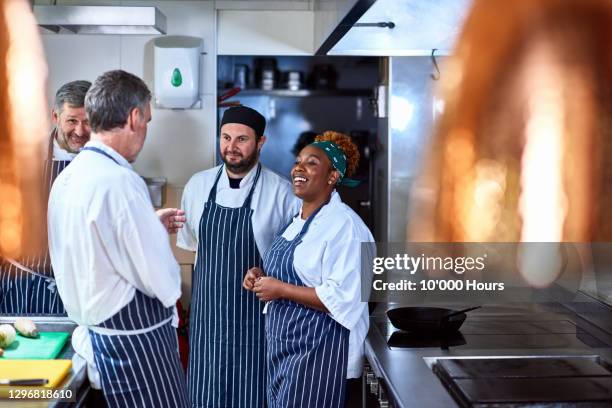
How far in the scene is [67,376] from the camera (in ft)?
5.77

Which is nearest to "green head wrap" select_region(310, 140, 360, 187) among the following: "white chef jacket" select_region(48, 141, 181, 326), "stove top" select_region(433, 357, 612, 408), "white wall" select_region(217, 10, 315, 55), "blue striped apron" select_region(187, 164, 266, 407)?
"blue striped apron" select_region(187, 164, 266, 407)

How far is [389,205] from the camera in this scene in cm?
356

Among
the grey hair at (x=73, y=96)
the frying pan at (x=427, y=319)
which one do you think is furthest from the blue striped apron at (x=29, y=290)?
the frying pan at (x=427, y=319)

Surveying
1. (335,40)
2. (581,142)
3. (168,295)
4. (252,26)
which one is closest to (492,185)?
(581,142)

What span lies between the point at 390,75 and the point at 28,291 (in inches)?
70.0

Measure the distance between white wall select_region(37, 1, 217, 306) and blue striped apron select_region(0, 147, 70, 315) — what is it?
111 centimetres

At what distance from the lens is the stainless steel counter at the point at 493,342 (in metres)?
1.90

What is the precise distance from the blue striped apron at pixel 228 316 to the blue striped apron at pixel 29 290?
0.53 m

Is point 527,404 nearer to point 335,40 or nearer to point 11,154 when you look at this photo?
point 335,40

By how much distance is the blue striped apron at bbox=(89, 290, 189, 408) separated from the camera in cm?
183

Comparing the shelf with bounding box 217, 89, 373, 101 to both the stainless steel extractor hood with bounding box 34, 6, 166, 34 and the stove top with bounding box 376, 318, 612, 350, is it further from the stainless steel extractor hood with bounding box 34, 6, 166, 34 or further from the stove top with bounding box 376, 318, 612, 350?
the stove top with bounding box 376, 318, 612, 350

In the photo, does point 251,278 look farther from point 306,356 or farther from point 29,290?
point 29,290

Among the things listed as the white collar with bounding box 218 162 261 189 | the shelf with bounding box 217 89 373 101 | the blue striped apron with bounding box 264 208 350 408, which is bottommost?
the blue striped apron with bounding box 264 208 350 408

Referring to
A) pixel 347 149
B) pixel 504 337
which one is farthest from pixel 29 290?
pixel 504 337
